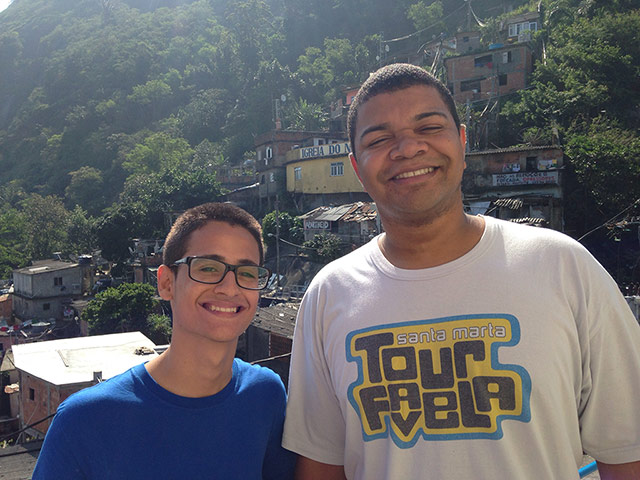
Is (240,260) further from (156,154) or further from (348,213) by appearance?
(156,154)

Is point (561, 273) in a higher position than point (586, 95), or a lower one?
lower

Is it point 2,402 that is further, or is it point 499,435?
point 2,402

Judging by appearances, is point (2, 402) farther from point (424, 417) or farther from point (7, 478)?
point (424, 417)

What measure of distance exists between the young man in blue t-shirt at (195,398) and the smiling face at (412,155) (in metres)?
0.79

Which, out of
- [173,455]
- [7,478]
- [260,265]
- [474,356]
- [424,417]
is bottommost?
[7,478]

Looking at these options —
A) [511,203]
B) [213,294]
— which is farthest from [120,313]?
[213,294]

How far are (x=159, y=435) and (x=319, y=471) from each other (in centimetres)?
77

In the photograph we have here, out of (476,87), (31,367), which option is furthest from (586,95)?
(31,367)

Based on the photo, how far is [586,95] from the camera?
2502 cm

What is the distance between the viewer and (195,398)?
2.55 metres

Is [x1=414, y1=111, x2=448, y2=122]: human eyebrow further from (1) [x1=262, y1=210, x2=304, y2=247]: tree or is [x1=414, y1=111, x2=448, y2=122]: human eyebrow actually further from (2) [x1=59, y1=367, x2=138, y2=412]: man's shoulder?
(1) [x1=262, y1=210, x2=304, y2=247]: tree

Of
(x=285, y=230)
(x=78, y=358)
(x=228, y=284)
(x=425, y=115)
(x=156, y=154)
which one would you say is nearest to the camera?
(x=425, y=115)

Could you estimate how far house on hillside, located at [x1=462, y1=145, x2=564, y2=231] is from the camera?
21.8 m

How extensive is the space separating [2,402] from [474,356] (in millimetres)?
19366
